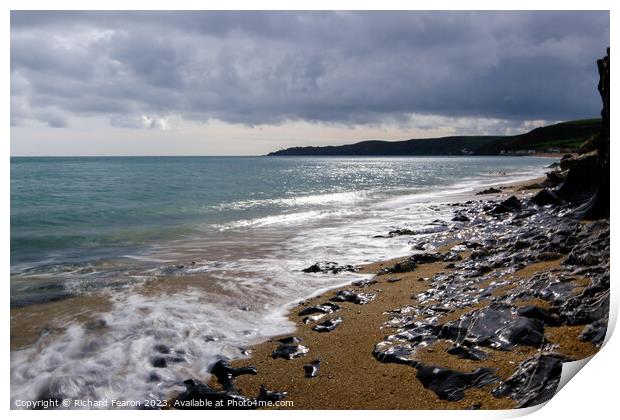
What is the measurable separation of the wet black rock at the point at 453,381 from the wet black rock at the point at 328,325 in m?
2.46

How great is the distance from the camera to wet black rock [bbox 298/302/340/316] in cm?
895

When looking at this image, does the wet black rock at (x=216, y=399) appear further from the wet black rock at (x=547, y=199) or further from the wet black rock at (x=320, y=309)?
the wet black rock at (x=547, y=199)

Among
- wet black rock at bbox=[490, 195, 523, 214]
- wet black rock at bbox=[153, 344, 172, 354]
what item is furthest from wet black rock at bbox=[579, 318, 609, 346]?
wet black rock at bbox=[490, 195, 523, 214]

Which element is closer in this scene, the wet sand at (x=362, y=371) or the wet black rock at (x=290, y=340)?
the wet sand at (x=362, y=371)

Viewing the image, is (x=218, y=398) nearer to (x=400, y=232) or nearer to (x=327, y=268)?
(x=327, y=268)

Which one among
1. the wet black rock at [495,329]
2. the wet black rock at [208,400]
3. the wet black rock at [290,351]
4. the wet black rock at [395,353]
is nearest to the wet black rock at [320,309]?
the wet black rock at [290,351]

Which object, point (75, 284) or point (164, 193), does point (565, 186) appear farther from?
point (164, 193)

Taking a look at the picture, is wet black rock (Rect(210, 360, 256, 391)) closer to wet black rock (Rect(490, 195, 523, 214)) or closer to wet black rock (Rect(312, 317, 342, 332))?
wet black rock (Rect(312, 317, 342, 332))

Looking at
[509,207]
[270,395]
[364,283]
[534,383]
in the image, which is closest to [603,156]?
[364,283]

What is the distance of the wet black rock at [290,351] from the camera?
23.2 feet

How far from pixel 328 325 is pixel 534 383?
373 cm

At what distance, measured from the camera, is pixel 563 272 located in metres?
8.14

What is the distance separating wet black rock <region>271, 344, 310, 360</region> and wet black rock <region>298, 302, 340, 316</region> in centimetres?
155

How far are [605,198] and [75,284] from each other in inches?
560
